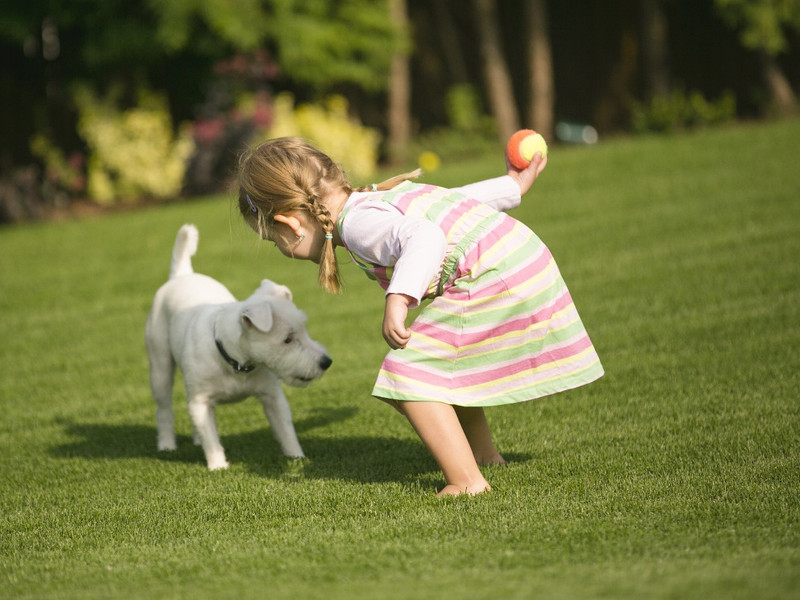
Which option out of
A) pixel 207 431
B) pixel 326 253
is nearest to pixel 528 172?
pixel 326 253

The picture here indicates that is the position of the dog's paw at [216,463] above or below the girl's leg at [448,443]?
below

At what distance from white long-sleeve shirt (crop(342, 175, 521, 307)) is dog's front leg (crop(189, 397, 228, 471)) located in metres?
1.39

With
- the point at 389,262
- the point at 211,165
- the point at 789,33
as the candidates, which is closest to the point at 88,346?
the point at 389,262

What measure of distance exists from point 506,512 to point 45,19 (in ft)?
49.5

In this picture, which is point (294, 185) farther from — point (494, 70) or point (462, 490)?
point (494, 70)

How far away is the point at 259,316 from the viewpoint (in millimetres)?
4531

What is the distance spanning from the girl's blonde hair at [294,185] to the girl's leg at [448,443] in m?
0.61

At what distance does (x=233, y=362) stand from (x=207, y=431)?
38cm

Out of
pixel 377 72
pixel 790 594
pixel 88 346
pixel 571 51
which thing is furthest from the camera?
pixel 571 51

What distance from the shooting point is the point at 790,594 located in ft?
8.45

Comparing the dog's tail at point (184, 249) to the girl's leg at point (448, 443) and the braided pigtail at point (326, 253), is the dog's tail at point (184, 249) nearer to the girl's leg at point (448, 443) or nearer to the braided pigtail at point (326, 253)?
the braided pigtail at point (326, 253)

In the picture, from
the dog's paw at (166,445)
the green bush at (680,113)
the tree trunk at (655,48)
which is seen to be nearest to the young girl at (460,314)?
the dog's paw at (166,445)

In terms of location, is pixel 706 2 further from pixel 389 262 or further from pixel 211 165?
pixel 389 262

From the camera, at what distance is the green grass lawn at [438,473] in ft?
10.4
